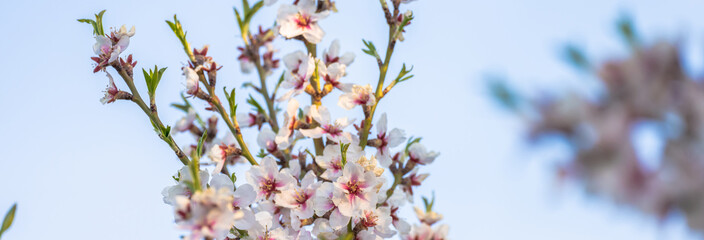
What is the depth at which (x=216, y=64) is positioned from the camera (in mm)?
997

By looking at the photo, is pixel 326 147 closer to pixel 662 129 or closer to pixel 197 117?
pixel 197 117

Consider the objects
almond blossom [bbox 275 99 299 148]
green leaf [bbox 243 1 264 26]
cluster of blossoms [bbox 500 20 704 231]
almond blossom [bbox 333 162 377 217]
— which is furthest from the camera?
cluster of blossoms [bbox 500 20 704 231]

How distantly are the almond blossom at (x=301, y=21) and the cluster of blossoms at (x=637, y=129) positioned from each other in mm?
1436

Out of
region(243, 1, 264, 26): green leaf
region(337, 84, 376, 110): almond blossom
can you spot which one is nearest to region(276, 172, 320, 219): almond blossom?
region(337, 84, 376, 110): almond blossom

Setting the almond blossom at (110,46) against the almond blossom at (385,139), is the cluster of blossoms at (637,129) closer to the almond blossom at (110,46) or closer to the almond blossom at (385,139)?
the almond blossom at (385,139)

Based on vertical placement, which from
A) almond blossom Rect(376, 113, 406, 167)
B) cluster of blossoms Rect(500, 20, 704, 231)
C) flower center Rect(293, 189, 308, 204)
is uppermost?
cluster of blossoms Rect(500, 20, 704, 231)

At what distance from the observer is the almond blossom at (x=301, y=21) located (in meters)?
0.99

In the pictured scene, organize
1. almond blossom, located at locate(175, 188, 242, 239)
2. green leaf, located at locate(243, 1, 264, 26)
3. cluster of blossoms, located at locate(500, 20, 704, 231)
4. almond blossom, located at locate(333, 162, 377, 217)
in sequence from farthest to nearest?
cluster of blossoms, located at locate(500, 20, 704, 231)
green leaf, located at locate(243, 1, 264, 26)
almond blossom, located at locate(333, 162, 377, 217)
almond blossom, located at locate(175, 188, 242, 239)

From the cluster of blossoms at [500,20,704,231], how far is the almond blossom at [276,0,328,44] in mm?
1436

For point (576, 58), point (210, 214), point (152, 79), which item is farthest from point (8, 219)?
point (576, 58)

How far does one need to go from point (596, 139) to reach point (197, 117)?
1.89 metres

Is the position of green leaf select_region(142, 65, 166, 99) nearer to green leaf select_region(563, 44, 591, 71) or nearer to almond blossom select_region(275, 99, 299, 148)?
almond blossom select_region(275, 99, 299, 148)

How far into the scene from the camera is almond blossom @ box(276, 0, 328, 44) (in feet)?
3.24

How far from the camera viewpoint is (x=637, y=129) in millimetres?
2271
